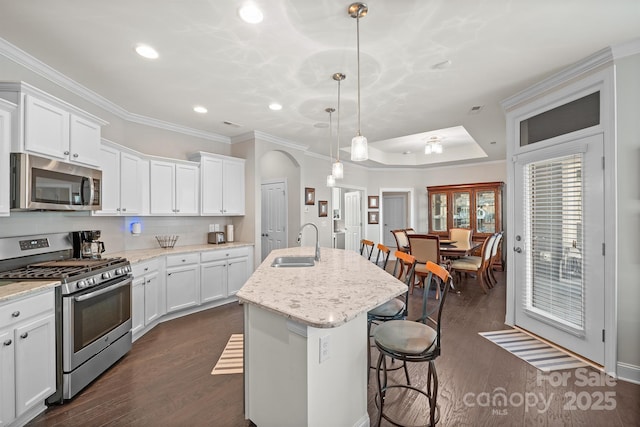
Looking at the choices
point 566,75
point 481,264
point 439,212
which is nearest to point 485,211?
point 439,212

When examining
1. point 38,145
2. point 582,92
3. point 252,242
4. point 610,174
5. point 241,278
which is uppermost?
point 582,92

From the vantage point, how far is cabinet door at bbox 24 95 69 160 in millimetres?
2129

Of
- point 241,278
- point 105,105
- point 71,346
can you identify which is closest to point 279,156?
point 241,278

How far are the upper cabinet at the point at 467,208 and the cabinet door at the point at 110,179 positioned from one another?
689 cm

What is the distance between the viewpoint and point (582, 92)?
261cm

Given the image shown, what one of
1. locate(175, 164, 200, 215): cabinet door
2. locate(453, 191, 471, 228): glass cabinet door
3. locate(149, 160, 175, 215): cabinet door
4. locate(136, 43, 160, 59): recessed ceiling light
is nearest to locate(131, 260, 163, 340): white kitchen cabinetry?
locate(149, 160, 175, 215): cabinet door

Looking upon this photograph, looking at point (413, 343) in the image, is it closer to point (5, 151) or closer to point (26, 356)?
point (26, 356)

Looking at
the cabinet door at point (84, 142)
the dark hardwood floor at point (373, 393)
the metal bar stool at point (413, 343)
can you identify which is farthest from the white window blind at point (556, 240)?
the cabinet door at point (84, 142)

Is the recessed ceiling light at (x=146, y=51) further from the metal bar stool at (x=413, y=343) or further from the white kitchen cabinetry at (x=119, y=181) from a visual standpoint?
the metal bar stool at (x=413, y=343)

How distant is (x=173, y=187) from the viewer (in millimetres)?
3961

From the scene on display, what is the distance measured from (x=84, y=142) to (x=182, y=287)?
6.56 feet

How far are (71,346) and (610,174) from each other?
A: 4.48 m

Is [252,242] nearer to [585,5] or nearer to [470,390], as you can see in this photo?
[470,390]

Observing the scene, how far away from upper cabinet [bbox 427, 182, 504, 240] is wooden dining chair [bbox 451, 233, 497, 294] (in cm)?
183
